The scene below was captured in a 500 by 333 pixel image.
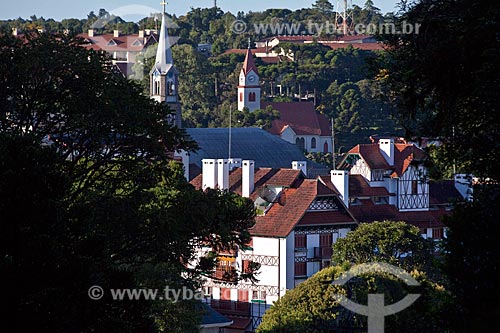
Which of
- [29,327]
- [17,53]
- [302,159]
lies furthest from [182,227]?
[302,159]

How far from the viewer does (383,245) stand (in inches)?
1713

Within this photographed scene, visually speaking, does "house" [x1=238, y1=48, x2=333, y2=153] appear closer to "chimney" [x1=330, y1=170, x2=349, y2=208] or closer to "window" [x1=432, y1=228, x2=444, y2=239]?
"window" [x1=432, y1=228, x2=444, y2=239]

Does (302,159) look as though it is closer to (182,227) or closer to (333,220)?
(333,220)

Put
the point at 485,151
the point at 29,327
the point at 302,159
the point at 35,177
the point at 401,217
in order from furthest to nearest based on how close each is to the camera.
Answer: the point at 302,159, the point at 401,217, the point at 35,177, the point at 29,327, the point at 485,151

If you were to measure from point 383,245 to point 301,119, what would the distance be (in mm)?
83745

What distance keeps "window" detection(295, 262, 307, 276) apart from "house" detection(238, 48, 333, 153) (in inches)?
2913

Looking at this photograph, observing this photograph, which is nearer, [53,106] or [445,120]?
[445,120]

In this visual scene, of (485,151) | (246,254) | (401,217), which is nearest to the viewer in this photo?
(485,151)

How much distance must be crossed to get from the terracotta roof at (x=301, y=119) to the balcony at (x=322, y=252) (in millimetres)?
72714

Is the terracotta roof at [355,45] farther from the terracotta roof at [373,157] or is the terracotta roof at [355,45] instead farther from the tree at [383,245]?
the tree at [383,245]

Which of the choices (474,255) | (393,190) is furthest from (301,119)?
(474,255)

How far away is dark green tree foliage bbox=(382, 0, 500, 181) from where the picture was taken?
13.1m

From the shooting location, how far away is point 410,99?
14336mm

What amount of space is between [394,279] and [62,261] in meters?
15.7
